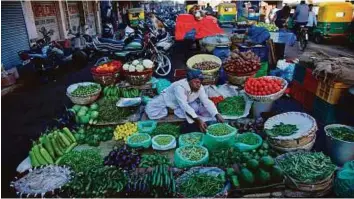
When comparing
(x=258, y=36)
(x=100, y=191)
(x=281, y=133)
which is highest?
(x=258, y=36)

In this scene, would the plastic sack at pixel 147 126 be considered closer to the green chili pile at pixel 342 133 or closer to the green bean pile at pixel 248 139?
the green bean pile at pixel 248 139

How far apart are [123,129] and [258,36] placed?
16.0ft

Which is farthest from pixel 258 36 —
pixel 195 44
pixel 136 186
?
pixel 136 186

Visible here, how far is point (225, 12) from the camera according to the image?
784 inches

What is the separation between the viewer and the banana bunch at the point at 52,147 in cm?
354

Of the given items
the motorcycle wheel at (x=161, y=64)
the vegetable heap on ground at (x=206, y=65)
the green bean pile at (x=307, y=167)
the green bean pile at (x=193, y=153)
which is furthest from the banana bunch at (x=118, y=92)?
the green bean pile at (x=307, y=167)

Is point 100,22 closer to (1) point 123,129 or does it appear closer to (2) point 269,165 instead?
(1) point 123,129

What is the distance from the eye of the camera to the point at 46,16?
33.3 feet

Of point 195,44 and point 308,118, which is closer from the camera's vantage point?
point 308,118

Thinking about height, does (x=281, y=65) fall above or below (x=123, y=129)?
above

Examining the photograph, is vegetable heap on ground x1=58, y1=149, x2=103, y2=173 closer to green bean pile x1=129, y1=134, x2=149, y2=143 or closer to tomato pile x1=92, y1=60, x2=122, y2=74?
green bean pile x1=129, y1=134, x2=149, y2=143

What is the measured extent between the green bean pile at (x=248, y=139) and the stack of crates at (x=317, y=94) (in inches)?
53.7

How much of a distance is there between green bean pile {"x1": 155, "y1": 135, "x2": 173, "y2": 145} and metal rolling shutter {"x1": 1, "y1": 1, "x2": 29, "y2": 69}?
5.92 meters

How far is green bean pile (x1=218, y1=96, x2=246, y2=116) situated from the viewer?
4.61 meters
